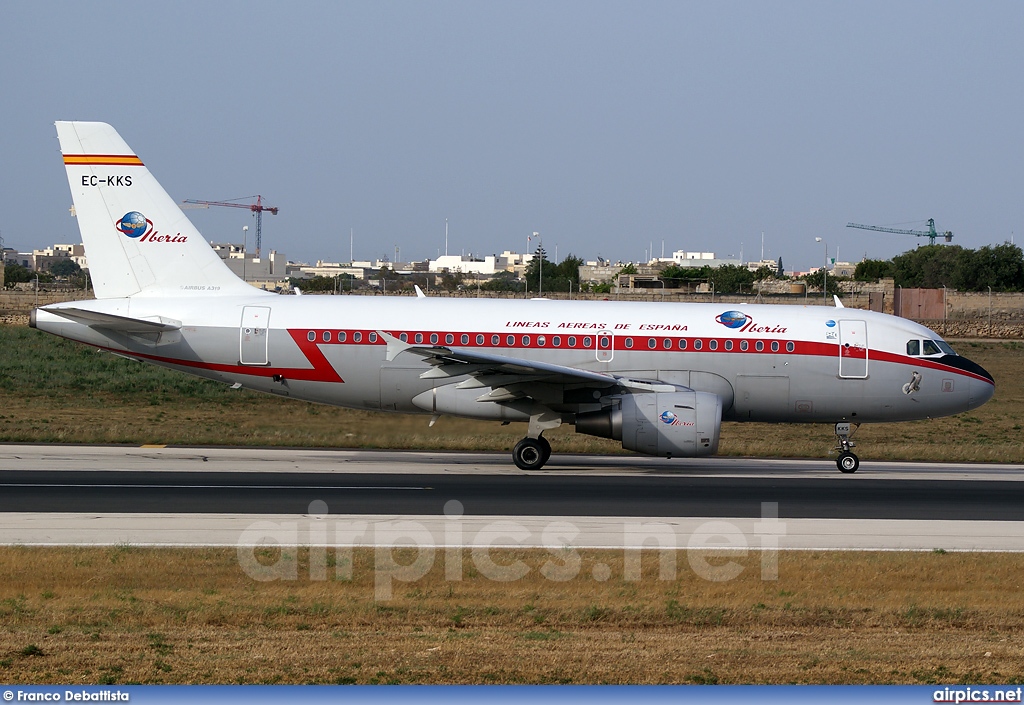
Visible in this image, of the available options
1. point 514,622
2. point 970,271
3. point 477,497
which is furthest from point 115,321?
point 970,271


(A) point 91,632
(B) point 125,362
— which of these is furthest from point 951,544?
(B) point 125,362

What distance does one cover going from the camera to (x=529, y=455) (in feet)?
74.4

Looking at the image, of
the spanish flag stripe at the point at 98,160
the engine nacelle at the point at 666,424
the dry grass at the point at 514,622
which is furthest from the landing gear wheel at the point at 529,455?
the spanish flag stripe at the point at 98,160

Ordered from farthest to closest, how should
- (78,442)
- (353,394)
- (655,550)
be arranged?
1. (78,442)
2. (353,394)
3. (655,550)

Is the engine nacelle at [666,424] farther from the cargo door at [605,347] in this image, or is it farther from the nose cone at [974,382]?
the nose cone at [974,382]

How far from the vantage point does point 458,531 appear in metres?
15.6

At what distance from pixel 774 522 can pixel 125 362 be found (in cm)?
3147

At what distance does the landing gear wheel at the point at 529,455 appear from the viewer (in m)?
22.6

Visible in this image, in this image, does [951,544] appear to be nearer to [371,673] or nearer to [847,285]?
[371,673]

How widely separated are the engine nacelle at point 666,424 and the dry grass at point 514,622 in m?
6.82

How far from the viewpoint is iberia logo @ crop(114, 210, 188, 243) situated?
24.2m

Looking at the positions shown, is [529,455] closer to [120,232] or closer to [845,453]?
[845,453]

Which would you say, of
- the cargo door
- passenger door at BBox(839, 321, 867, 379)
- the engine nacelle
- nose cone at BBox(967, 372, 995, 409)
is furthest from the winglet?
nose cone at BBox(967, 372, 995, 409)
